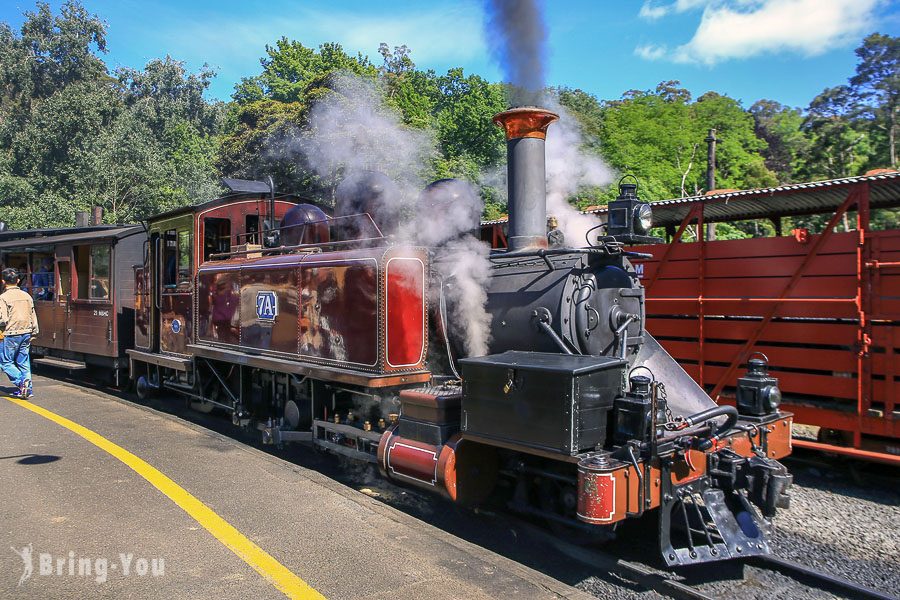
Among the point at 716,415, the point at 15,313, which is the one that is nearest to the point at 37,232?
the point at 15,313

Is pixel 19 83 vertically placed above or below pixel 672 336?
above

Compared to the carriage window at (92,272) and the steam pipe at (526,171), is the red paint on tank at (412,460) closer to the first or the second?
the steam pipe at (526,171)

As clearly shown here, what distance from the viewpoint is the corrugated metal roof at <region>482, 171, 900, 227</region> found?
622 cm

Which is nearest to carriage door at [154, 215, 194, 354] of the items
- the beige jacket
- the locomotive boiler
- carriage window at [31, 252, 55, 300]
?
the locomotive boiler

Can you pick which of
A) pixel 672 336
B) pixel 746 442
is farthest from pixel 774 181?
pixel 746 442

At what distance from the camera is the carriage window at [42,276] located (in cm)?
1252

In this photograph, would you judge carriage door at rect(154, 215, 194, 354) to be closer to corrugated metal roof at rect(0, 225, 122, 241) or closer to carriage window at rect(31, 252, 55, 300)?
corrugated metal roof at rect(0, 225, 122, 241)

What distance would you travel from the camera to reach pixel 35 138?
2912cm

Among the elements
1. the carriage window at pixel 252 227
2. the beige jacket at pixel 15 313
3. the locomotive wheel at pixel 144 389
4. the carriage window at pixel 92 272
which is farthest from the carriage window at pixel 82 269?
the carriage window at pixel 252 227

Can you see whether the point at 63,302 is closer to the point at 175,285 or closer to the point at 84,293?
the point at 84,293

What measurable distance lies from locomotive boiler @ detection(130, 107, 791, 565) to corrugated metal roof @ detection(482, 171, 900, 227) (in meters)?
2.51

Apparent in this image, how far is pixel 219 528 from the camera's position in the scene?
4418 millimetres

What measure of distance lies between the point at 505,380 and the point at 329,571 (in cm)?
154

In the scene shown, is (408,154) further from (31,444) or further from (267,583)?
(267,583)
